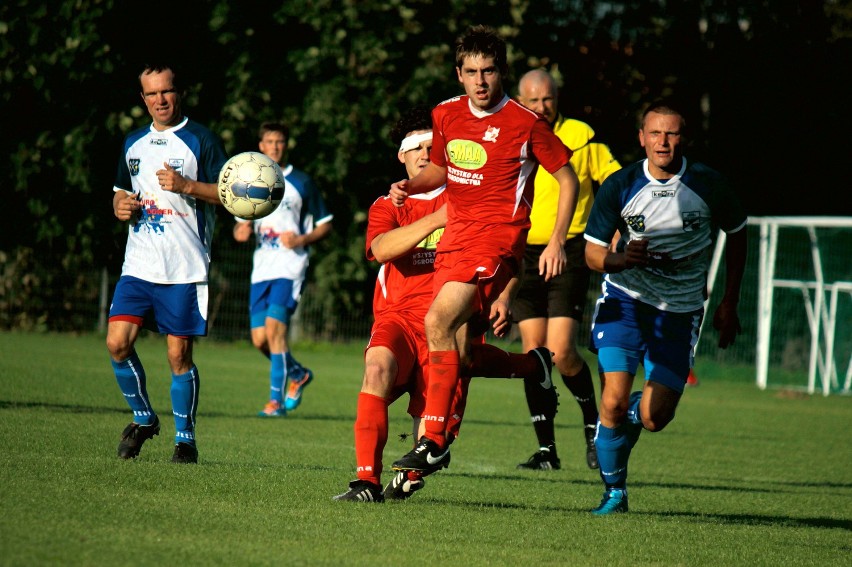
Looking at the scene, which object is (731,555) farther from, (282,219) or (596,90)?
(596,90)

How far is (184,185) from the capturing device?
23.9ft

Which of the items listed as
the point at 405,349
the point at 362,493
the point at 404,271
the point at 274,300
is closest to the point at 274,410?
the point at 274,300

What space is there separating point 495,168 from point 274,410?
571cm

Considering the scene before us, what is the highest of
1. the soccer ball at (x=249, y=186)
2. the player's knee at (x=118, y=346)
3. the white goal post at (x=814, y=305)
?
the soccer ball at (x=249, y=186)

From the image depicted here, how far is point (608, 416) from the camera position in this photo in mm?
6855

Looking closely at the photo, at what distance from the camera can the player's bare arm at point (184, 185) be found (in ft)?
23.8

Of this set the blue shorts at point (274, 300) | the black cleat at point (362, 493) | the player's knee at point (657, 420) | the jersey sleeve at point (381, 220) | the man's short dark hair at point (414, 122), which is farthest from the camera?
the blue shorts at point (274, 300)

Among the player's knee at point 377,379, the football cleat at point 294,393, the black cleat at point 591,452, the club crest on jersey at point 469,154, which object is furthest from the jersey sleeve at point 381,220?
the football cleat at point 294,393

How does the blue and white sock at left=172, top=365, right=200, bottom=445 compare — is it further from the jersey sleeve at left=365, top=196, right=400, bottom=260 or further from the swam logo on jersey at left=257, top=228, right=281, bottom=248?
the swam logo on jersey at left=257, top=228, right=281, bottom=248

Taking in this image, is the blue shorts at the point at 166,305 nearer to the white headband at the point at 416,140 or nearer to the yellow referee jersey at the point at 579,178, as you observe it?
the white headband at the point at 416,140

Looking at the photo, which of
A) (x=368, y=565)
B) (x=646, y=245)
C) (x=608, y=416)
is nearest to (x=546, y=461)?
(x=608, y=416)

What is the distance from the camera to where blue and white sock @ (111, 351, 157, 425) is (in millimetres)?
7558

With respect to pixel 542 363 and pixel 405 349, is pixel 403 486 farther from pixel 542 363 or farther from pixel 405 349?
pixel 542 363

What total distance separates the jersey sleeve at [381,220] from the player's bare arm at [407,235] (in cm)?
13
